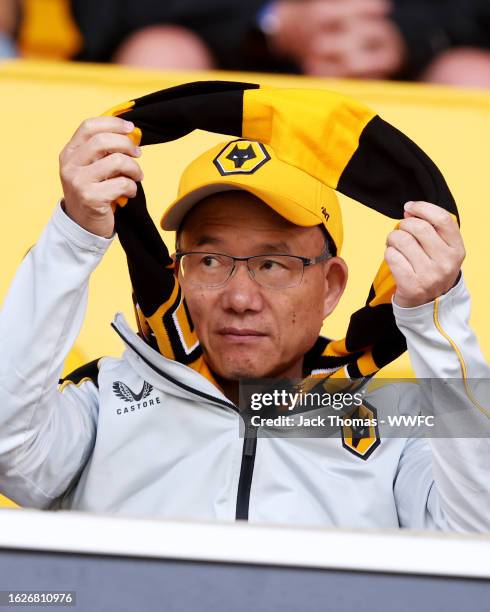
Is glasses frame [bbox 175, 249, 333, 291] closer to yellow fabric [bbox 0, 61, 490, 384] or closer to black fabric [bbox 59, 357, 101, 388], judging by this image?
black fabric [bbox 59, 357, 101, 388]

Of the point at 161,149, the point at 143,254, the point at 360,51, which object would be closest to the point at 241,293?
the point at 143,254

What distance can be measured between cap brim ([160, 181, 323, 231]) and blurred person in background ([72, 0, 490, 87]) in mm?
1075

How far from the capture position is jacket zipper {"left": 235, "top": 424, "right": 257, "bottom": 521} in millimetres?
1224

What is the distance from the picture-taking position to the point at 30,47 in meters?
2.43

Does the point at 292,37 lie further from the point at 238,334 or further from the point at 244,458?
the point at 244,458

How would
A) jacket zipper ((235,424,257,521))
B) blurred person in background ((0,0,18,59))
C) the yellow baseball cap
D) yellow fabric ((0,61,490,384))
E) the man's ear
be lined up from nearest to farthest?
jacket zipper ((235,424,257,521)) < the yellow baseball cap < the man's ear < yellow fabric ((0,61,490,384)) < blurred person in background ((0,0,18,59))

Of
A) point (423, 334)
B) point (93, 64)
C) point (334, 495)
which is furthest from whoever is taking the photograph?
point (93, 64)

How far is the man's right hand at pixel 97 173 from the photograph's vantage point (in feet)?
3.67

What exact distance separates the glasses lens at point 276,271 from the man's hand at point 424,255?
0.23 m

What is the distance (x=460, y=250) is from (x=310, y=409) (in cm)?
30

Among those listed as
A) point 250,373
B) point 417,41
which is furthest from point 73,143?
point 417,41

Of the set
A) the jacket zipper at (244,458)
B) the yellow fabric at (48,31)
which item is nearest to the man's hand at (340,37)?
the yellow fabric at (48,31)

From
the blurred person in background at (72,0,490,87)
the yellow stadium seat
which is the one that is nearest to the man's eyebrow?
the yellow stadium seat

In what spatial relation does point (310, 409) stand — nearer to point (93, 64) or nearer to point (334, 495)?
point (334, 495)
